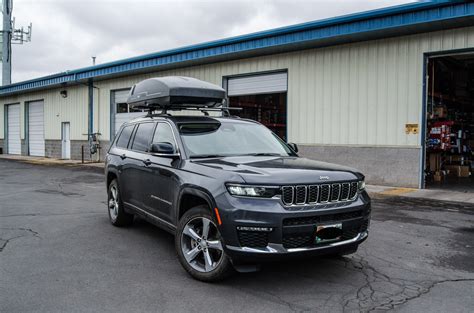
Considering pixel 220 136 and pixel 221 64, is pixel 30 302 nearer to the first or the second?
pixel 220 136

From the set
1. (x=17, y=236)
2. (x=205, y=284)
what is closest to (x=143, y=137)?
(x=17, y=236)

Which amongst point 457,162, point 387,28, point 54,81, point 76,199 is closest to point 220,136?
point 76,199

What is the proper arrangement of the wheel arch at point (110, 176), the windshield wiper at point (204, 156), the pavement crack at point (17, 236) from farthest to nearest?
the wheel arch at point (110, 176)
the pavement crack at point (17, 236)
the windshield wiper at point (204, 156)

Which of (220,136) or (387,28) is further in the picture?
(387,28)

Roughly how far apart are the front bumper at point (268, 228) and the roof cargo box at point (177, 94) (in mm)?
3009

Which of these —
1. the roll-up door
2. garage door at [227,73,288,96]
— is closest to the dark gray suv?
garage door at [227,73,288,96]

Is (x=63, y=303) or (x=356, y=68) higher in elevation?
(x=356, y=68)

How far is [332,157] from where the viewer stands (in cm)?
1393

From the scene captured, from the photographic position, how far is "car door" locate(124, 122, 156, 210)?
6.10 m

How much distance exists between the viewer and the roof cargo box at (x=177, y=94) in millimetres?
6793

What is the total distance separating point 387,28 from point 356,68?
1.80 metres

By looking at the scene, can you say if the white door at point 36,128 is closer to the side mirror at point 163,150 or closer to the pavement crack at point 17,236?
the pavement crack at point 17,236

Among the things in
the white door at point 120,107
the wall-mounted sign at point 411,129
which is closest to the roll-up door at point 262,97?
the wall-mounted sign at point 411,129

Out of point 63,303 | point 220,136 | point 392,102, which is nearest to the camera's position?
point 63,303
